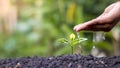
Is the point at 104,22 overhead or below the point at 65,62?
overhead

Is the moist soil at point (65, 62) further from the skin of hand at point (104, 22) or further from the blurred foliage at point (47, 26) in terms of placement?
the blurred foliage at point (47, 26)

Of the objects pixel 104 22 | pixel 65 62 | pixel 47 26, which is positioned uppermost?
pixel 47 26

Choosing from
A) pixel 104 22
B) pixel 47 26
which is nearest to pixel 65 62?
pixel 104 22

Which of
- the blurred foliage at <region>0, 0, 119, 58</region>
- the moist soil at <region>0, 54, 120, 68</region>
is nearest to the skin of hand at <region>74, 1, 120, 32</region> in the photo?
the moist soil at <region>0, 54, 120, 68</region>

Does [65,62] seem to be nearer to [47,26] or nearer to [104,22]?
[104,22]

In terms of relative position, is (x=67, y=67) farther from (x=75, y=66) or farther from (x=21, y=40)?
(x=21, y=40)

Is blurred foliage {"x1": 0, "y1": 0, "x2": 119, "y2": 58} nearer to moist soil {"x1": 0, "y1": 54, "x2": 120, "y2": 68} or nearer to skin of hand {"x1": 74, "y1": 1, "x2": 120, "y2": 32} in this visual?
moist soil {"x1": 0, "y1": 54, "x2": 120, "y2": 68}
